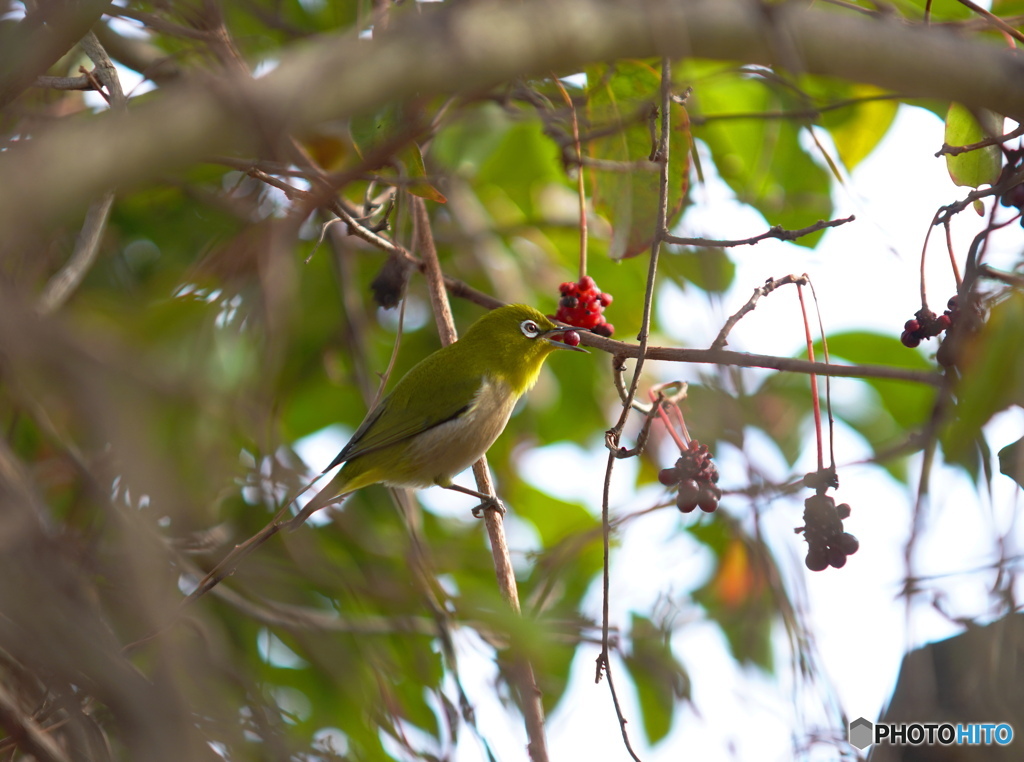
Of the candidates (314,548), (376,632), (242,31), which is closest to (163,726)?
(314,548)

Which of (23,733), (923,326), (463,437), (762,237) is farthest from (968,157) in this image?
(23,733)

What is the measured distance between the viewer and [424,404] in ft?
12.9

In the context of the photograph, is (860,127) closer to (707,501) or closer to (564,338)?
(564,338)

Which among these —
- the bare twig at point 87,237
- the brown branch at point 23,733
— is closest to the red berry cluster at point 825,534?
the brown branch at point 23,733

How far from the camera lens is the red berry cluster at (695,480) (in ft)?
7.84

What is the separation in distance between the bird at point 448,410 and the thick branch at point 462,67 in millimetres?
2270

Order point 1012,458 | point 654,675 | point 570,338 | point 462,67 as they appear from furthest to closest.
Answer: point 570,338 < point 654,675 < point 1012,458 < point 462,67

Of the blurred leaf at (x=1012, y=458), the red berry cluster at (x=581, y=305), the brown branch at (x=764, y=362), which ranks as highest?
the red berry cluster at (x=581, y=305)

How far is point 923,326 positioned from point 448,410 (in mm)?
2193

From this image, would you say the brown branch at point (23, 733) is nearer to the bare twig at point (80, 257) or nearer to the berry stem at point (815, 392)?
the bare twig at point (80, 257)

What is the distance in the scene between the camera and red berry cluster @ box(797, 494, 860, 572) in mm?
2246

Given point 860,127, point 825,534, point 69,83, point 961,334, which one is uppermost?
point 860,127

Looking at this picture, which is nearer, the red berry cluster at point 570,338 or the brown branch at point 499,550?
the brown branch at point 499,550

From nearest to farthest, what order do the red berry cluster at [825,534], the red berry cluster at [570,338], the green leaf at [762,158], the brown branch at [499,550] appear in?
the brown branch at [499,550]
the red berry cluster at [825,534]
the red berry cluster at [570,338]
the green leaf at [762,158]
